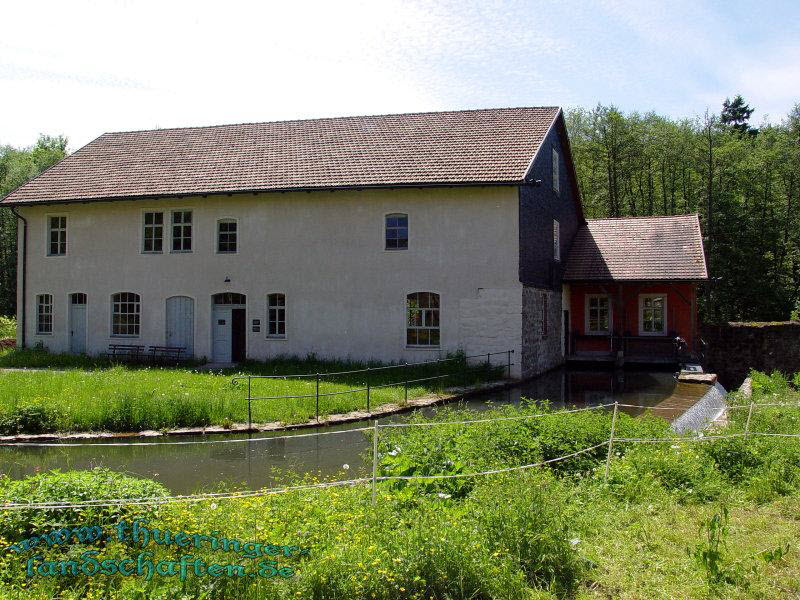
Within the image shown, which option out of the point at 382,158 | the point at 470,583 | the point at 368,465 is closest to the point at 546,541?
the point at 470,583

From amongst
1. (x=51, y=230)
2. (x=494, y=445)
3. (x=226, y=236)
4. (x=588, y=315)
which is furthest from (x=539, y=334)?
(x=51, y=230)

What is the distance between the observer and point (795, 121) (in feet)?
150

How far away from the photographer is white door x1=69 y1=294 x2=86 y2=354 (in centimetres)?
2508

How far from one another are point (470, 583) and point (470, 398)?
12.3 m

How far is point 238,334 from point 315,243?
412cm

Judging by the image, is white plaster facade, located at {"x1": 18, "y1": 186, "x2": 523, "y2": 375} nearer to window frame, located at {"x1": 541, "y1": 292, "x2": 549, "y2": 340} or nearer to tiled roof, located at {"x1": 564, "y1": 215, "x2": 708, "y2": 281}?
window frame, located at {"x1": 541, "y1": 292, "x2": 549, "y2": 340}

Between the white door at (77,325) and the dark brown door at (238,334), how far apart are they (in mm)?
5650

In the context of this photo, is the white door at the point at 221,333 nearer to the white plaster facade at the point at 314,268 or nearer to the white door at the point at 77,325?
the white plaster facade at the point at 314,268

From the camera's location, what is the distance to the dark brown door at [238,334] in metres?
23.7

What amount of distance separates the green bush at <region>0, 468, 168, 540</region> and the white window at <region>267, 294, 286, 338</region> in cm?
1649

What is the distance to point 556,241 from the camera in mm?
26531

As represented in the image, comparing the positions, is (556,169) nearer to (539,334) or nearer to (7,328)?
(539,334)

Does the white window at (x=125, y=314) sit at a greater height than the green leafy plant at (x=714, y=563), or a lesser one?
greater

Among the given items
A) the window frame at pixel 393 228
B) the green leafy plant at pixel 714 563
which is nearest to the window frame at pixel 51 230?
the window frame at pixel 393 228
